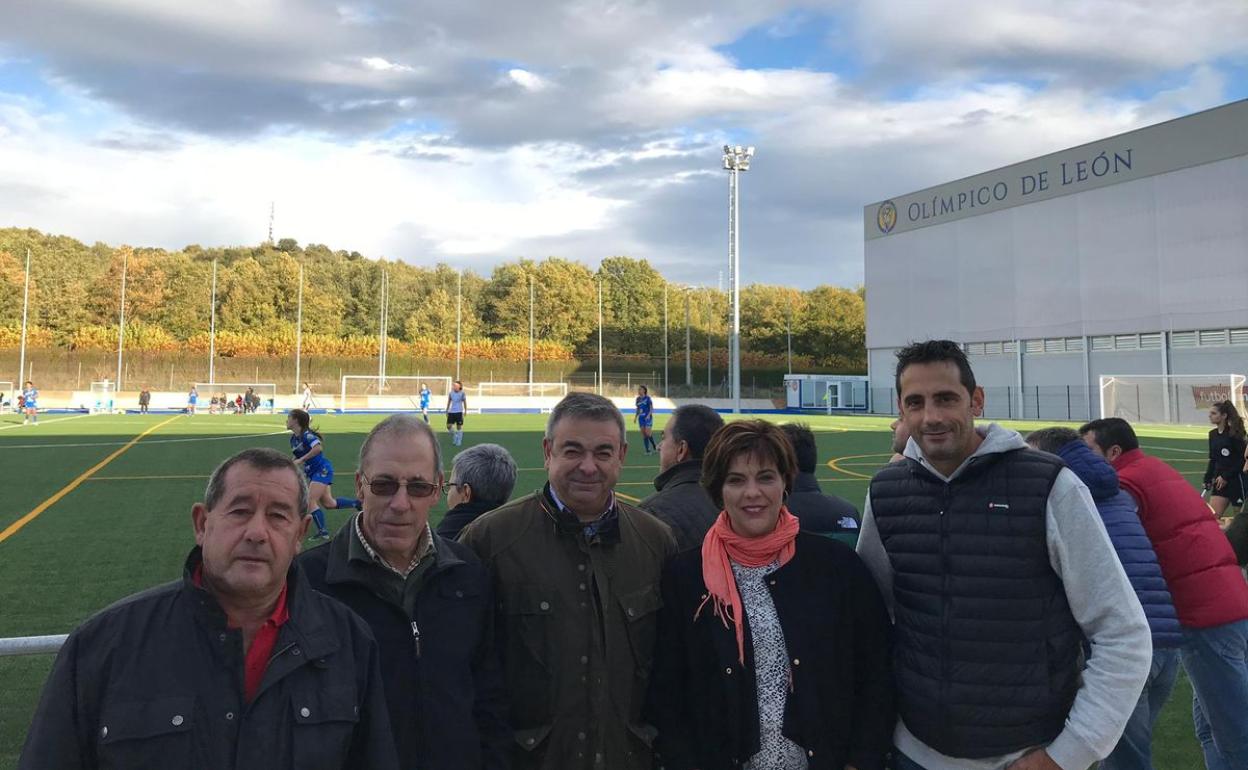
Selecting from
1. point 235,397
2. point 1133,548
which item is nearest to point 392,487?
point 1133,548

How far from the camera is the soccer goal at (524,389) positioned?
65875 millimetres

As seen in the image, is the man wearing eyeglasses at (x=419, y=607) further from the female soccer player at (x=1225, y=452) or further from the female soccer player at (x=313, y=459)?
the female soccer player at (x=1225, y=452)

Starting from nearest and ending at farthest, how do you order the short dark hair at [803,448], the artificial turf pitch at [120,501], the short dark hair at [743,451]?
the short dark hair at [743,451]
the short dark hair at [803,448]
the artificial turf pitch at [120,501]

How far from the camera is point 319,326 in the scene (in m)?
74.8

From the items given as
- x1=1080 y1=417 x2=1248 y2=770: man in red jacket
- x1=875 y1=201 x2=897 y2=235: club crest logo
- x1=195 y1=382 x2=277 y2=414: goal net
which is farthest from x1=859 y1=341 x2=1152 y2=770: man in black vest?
x1=875 y1=201 x2=897 y2=235: club crest logo

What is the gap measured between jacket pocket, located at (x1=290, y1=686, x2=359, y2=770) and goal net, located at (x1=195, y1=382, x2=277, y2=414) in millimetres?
51879

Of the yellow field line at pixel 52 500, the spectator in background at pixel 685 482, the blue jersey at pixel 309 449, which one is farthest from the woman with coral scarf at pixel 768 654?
the yellow field line at pixel 52 500

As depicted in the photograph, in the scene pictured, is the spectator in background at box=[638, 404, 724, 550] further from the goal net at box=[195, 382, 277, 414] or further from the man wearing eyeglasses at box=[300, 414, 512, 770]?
the goal net at box=[195, 382, 277, 414]

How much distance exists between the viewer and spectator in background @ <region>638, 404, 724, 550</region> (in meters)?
3.67

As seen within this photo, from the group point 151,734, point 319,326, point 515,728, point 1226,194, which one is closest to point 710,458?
point 515,728

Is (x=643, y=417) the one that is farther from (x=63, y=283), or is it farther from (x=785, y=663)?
(x=63, y=283)

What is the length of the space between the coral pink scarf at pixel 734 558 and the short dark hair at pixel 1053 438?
1.69 metres

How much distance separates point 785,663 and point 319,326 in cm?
7721

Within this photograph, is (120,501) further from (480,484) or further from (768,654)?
(768,654)
